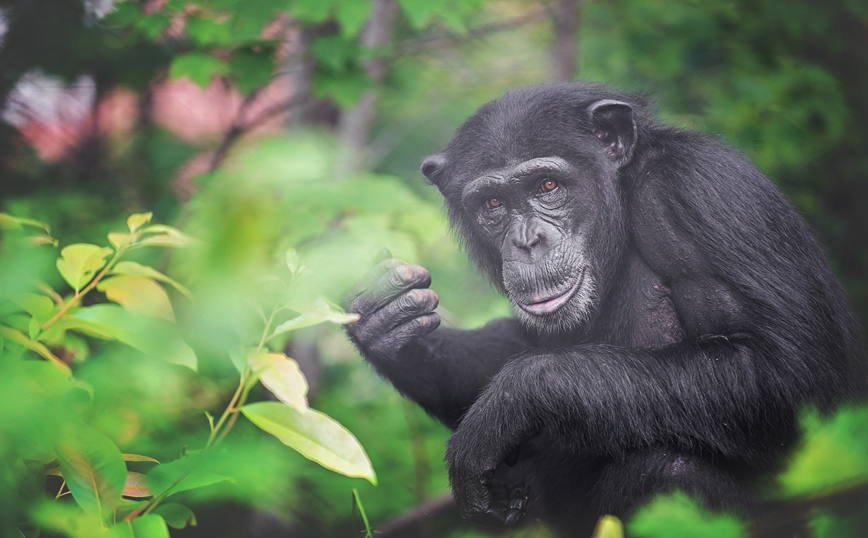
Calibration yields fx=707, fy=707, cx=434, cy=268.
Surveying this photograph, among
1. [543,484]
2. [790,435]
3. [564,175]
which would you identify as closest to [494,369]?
[543,484]

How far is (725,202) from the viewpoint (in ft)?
10.1

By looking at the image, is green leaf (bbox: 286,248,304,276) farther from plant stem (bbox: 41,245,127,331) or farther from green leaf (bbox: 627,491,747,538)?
green leaf (bbox: 627,491,747,538)

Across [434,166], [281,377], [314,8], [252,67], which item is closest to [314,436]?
[281,377]

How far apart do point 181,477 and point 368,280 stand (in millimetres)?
2028

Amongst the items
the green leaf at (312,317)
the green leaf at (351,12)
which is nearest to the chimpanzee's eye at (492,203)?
the green leaf at (351,12)

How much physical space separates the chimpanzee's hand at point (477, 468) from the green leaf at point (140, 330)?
1.72 metres

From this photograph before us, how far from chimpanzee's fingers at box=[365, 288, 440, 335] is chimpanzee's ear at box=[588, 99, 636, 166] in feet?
3.74

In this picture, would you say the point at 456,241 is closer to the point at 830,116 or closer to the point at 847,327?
the point at 847,327

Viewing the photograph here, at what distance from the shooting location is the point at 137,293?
5.64ft

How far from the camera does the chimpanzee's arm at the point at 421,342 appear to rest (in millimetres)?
3389

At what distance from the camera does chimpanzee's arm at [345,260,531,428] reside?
133 inches

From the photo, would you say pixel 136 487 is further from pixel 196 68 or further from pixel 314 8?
pixel 196 68

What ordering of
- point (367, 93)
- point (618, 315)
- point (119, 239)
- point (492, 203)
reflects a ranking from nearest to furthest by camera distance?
point (119, 239), point (618, 315), point (492, 203), point (367, 93)

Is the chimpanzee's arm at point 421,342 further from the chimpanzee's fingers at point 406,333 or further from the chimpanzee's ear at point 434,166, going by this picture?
the chimpanzee's ear at point 434,166
